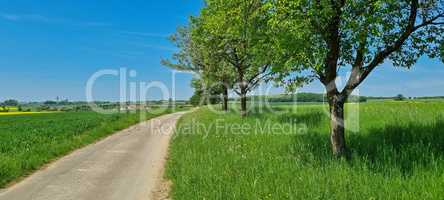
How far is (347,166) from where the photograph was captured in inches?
322

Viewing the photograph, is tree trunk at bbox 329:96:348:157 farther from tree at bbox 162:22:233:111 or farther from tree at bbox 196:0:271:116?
tree at bbox 162:22:233:111

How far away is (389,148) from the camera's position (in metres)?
9.61

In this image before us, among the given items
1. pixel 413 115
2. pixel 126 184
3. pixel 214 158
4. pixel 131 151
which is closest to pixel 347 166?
pixel 214 158

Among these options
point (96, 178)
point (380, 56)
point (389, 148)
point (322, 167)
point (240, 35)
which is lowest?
point (96, 178)

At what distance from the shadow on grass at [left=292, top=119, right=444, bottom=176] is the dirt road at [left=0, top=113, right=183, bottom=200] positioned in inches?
198

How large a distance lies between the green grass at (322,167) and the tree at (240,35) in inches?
147

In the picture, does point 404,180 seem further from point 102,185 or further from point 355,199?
point 102,185

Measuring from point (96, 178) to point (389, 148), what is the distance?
9.04m

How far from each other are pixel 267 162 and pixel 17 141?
53.7ft

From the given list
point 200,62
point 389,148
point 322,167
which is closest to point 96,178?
point 322,167

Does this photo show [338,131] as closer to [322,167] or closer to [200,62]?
[322,167]

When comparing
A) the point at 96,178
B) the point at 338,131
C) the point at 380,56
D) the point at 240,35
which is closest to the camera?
the point at 380,56

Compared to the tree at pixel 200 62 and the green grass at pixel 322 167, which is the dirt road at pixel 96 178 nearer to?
the green grass at pixel 322 167

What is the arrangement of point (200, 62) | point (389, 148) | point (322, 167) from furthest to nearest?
point (200, 62) → point (389, 148) → point (322, 167)
